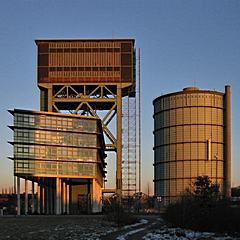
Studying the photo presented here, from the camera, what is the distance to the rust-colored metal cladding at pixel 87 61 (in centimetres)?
13275

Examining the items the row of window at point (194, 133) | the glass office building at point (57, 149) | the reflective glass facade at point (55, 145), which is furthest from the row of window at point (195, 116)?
the reflective glass facade at point (55, 145)

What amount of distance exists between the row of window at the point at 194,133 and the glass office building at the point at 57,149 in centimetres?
2172

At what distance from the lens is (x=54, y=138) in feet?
378

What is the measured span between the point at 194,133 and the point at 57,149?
38831mm

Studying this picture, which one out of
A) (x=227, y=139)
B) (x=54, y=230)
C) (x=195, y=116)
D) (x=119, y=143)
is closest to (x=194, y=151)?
(x=195, y=116)

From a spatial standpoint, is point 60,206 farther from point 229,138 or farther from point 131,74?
point 229,138

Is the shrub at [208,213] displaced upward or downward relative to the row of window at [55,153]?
downward

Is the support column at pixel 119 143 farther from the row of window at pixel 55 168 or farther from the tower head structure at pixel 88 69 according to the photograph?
the row of window at pixel 55 168

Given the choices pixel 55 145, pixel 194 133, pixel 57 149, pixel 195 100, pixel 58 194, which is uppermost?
pixel 195 100

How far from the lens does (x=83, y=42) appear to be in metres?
133

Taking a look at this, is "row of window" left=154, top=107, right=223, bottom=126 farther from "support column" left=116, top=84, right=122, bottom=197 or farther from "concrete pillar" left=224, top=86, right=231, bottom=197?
"support column" left=116, top=84, right=122, bottom=197

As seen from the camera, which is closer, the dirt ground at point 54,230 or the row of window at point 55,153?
the dirt ground at point 54,230

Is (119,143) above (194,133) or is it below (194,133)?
below

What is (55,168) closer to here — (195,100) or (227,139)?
(195,100)
